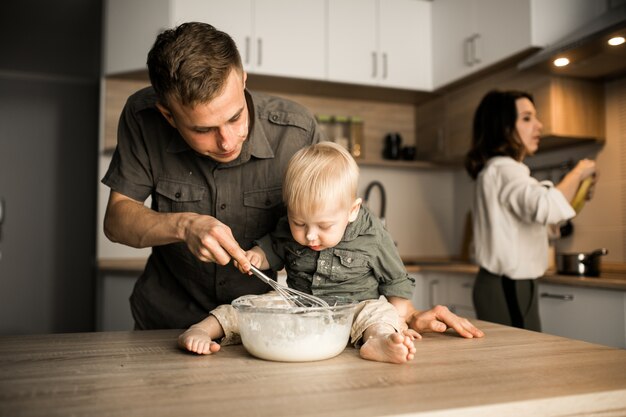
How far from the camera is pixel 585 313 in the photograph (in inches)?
88.9

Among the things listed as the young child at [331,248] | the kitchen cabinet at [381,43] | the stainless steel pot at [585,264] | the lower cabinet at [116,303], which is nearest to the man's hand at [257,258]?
the young child at [331,248]

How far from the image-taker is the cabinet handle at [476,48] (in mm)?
3145

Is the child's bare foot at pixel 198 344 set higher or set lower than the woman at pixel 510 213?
lower

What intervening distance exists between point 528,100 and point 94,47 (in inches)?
131

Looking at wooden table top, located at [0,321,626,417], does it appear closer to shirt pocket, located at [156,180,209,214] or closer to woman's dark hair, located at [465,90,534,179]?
shirt pocket, located at [156,180,209,214]

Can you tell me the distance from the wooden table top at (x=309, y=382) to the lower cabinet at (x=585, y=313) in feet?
4.28

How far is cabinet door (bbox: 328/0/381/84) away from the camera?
3.37m

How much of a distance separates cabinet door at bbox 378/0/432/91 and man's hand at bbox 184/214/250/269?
8.74 ft

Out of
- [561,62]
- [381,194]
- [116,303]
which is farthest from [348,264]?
[381,194]

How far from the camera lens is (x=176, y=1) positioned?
10.1 ft

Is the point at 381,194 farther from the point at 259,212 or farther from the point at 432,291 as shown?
the point at 259,212

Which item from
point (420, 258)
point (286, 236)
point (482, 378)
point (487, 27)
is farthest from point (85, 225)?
point (482, 378)

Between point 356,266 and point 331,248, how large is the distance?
0.06m

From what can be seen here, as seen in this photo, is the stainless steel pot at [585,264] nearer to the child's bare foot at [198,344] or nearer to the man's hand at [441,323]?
the man's hand at [441,323]
